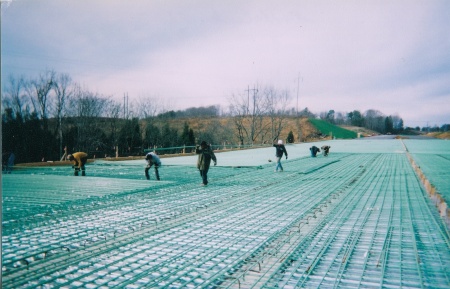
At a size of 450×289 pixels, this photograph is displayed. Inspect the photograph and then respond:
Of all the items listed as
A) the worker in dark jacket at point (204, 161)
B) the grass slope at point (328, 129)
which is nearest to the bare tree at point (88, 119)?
the worker in dark jacket at point (204, 161)

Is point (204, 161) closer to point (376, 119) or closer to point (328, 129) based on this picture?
point (376, 119)

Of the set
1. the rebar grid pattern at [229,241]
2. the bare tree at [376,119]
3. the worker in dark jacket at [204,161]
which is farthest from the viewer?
the worker in dark jacket at [204,161]

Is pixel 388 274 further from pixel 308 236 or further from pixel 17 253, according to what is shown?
pixel 17 253

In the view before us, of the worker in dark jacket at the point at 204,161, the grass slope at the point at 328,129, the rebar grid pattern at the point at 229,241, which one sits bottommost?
the rebar grid pattern at the point at 229,241

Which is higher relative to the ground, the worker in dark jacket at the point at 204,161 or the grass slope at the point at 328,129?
the grass slope at the point at 328,129

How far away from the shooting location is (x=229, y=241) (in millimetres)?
3277

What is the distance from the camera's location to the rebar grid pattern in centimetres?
242

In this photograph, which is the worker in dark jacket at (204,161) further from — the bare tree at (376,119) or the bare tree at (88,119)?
the bare tree at (88,119)

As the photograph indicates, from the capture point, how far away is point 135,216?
4.24 m

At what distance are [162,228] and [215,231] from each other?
0.63m

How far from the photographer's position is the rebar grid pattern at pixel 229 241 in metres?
2.42

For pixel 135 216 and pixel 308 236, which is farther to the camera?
pixel 135 216

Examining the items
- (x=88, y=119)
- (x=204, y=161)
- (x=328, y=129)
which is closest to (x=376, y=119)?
Result: (x=204, y=161)

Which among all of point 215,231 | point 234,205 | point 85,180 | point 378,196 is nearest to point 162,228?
point 215,231
